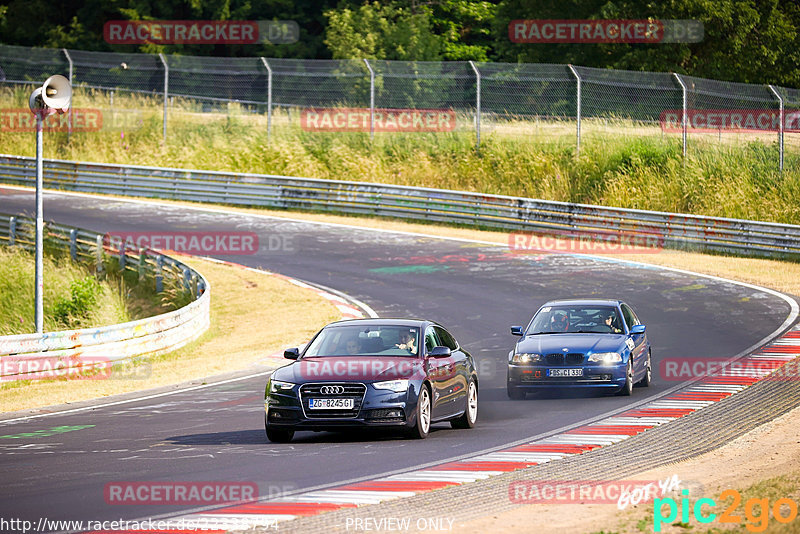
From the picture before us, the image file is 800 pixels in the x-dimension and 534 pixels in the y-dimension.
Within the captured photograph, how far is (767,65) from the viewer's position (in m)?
53.7

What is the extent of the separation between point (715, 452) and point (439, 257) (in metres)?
19.2

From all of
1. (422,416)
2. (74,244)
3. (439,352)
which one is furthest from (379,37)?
(422,416)

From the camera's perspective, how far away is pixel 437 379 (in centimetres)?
1299

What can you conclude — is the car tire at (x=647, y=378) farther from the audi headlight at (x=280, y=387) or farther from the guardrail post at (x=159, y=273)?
the guardrail post at (x=159, y=273)

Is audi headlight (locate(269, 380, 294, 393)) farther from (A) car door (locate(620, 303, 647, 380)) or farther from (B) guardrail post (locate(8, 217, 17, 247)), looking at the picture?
(B) guardrail post (locate(8, 217, 17, 247))

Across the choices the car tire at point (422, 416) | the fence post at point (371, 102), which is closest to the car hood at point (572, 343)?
the car tire at point (422, 416)

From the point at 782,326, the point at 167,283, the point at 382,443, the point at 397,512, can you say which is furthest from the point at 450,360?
the point at 167,283

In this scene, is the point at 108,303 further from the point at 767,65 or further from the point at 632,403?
the point at 767,65

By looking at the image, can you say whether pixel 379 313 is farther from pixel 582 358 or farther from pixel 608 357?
pixel 608 357

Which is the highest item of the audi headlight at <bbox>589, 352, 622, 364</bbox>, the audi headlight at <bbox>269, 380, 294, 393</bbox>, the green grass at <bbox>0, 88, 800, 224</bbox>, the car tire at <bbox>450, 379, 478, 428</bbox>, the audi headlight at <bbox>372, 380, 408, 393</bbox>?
the green grass at <bbox>0, 88, 800, 224</bbox>

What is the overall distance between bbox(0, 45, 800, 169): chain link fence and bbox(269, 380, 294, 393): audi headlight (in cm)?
2458

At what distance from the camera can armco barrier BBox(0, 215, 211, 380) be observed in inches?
704

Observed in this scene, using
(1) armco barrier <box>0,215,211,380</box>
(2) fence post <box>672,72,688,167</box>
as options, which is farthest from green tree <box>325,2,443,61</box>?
(1) armco barrier <box>0,215,211,380</box>

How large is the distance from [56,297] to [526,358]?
48.5 feet
